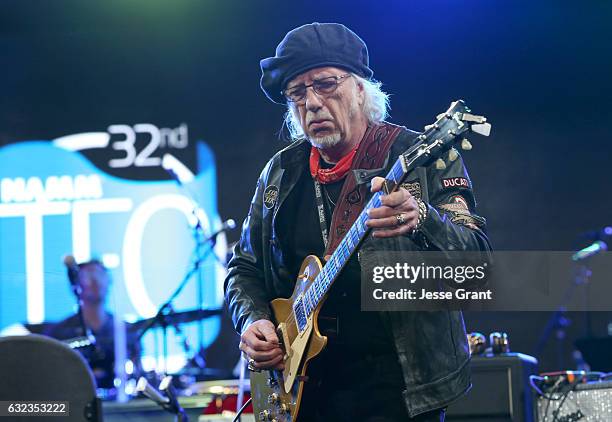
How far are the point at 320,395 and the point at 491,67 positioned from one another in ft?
15.2

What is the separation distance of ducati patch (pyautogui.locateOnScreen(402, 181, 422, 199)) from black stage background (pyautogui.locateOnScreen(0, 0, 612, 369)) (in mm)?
4167

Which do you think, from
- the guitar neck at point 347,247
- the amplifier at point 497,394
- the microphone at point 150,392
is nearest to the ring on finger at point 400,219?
the guitar neck at point 347,247

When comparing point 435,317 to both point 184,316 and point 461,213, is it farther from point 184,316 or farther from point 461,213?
point 184,316

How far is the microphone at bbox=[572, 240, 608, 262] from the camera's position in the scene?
5984 millimetres

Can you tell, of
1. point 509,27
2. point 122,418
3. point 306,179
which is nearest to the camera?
point 306,179

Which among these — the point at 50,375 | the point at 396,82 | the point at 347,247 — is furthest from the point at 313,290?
the point at 396,82

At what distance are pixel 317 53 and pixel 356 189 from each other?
0.44m

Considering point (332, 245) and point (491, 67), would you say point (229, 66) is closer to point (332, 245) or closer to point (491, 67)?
point (491, 67)

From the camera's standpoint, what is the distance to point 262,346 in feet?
8.68

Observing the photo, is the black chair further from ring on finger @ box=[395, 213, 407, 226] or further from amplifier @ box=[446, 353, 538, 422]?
amplifier @ box=[446, 353, 538, 422]

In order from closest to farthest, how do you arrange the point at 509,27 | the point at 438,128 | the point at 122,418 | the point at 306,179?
the point at 438,128 → the point at 306,179 → the point at 122,418 → the point at 509,27

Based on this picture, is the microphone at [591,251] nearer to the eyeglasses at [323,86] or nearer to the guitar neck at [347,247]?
the eyeglasses at [323,86]

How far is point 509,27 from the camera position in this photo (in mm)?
6535

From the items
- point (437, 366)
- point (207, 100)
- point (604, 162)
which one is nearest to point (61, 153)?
point (207, 100)
